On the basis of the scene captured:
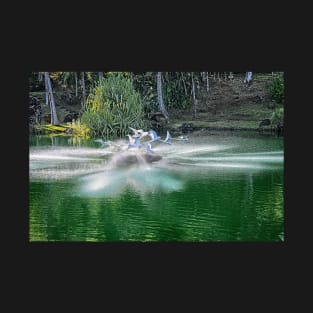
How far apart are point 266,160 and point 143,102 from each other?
2.35 metres

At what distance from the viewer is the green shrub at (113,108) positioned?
14016 mm

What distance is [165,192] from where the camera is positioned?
13391mm

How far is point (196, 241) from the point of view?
42.3 ft

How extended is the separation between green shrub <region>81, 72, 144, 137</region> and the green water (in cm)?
38

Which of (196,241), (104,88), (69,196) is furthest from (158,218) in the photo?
(104,88)

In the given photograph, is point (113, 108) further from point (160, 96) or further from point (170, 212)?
point (170, 212)

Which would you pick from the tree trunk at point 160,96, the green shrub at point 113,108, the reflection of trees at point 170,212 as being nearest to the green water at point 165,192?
the reflection of trees at point 170,212

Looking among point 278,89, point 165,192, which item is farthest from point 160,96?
point 278,89

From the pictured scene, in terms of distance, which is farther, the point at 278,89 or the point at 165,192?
the point at 278,89

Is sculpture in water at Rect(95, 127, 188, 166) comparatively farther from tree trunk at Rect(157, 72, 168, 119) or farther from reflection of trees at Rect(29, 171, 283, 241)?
reflection of trees at Rect(29, 171, 283, 241)

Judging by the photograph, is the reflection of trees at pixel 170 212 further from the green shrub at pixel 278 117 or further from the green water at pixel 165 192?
the green shrub at pixel 278 117

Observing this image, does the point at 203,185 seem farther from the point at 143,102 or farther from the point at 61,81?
the point at 61,81

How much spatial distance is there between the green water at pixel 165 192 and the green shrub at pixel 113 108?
1.24ft

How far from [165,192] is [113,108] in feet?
6.30
